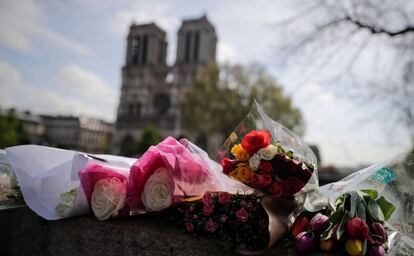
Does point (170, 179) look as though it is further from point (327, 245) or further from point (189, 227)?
point (327, 245)

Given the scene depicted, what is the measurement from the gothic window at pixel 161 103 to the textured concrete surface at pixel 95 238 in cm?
5815

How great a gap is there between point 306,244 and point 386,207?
56 centimetres

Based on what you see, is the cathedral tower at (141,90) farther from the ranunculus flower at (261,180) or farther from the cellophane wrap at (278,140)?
the ranunculus flower at (261,180)

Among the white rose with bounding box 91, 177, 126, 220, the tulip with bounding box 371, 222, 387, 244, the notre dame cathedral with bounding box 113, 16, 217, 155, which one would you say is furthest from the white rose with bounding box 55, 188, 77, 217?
the notre dame cathedral with bounding box 113, 16, 217, 155

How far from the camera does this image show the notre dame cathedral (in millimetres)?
56094

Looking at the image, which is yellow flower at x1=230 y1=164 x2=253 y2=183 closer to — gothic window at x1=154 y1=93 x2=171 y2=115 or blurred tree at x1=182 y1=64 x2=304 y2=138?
blurred tree at x1=182 y1=64 x2=304 y2=138

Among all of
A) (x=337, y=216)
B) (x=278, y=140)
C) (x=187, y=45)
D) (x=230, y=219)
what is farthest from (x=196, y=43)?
(x=337, y=216)

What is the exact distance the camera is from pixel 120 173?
2039 mm

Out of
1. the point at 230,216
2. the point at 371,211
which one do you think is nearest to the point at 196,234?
the point at 230,216

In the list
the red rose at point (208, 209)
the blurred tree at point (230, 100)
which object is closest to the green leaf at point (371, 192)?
the red rose at point (208, 209)

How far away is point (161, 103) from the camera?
200 feet

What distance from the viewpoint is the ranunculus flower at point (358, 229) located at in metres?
1.45

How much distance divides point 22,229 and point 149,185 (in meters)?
1.08

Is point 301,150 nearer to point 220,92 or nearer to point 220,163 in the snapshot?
point 220,163
